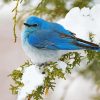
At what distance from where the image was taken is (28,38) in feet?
12.1

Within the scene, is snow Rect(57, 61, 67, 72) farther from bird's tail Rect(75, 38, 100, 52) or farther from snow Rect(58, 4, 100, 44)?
snow Rect(58, 4, 100, 44)

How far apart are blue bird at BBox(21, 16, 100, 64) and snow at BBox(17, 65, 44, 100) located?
176 mm

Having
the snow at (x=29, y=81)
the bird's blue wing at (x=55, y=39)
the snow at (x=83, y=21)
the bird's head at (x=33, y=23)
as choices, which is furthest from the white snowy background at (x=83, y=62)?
the snow at (x=29, y=81)

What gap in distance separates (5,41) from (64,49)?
8.02 metres

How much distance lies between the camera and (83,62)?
418cm

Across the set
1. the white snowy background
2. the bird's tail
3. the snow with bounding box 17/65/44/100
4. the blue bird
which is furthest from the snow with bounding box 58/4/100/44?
the snow with bounding box 17/65/44/100

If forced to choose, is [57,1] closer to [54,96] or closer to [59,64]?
[59,64]

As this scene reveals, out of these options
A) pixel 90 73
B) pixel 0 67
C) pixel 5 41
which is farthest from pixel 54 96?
pixel 90 73

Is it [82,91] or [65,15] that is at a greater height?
[82,91]

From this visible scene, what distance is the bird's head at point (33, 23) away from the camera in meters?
3.60

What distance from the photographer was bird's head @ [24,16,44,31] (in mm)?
3598

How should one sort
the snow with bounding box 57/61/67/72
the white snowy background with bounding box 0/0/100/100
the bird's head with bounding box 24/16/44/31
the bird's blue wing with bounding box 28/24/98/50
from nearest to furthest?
the snow with bounding box 57/61/67/72
the bird's blue wing with bounding box 28/24/98/50
the bird's head with bounding box 24/16/44/31
the white snowy background with bounding box 0/0/100/100

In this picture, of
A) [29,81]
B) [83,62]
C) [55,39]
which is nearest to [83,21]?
[55,39]

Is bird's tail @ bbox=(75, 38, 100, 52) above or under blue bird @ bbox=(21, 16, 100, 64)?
under
